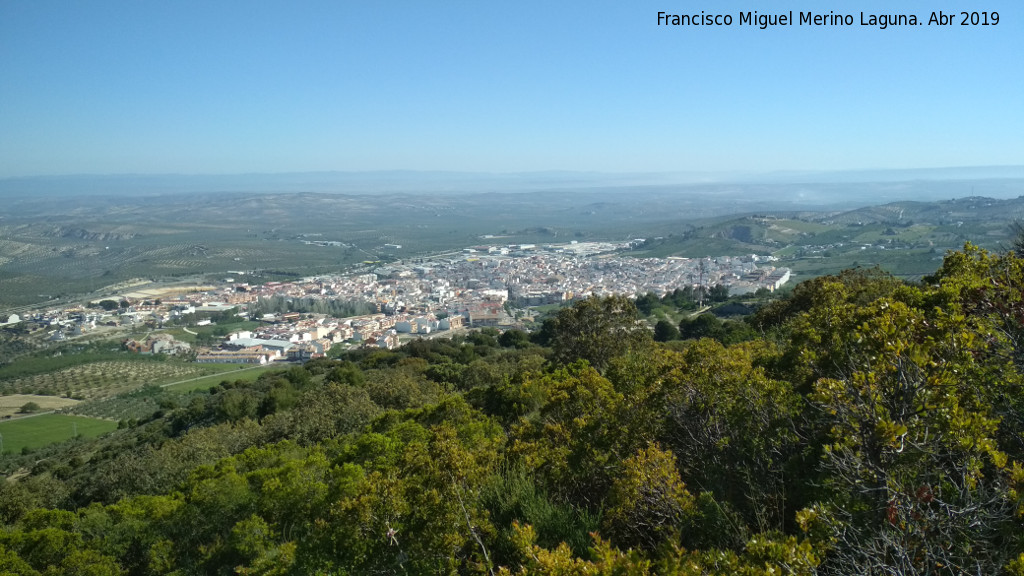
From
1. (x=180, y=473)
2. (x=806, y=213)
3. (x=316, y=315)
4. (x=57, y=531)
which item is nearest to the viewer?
(x=57, y=531)

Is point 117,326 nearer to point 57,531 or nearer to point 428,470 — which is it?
point 57,531

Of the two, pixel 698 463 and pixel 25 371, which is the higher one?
pixel 698 463

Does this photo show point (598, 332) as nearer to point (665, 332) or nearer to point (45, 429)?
point (665, 332)

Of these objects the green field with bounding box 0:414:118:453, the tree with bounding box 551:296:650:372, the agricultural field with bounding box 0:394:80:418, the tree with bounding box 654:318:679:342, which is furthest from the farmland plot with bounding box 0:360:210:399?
the tree with bounding box 551:296:650:372

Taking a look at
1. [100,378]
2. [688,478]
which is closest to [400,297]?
[100,378]

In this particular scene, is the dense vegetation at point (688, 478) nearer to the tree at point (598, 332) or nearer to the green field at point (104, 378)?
the tree at point (598, 332)

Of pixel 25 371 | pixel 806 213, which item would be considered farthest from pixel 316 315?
pixel 806 213

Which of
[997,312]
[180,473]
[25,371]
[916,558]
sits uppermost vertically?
[997,312]

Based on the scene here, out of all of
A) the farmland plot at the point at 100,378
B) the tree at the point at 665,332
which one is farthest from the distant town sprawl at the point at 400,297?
the tree at the point at 665,332
